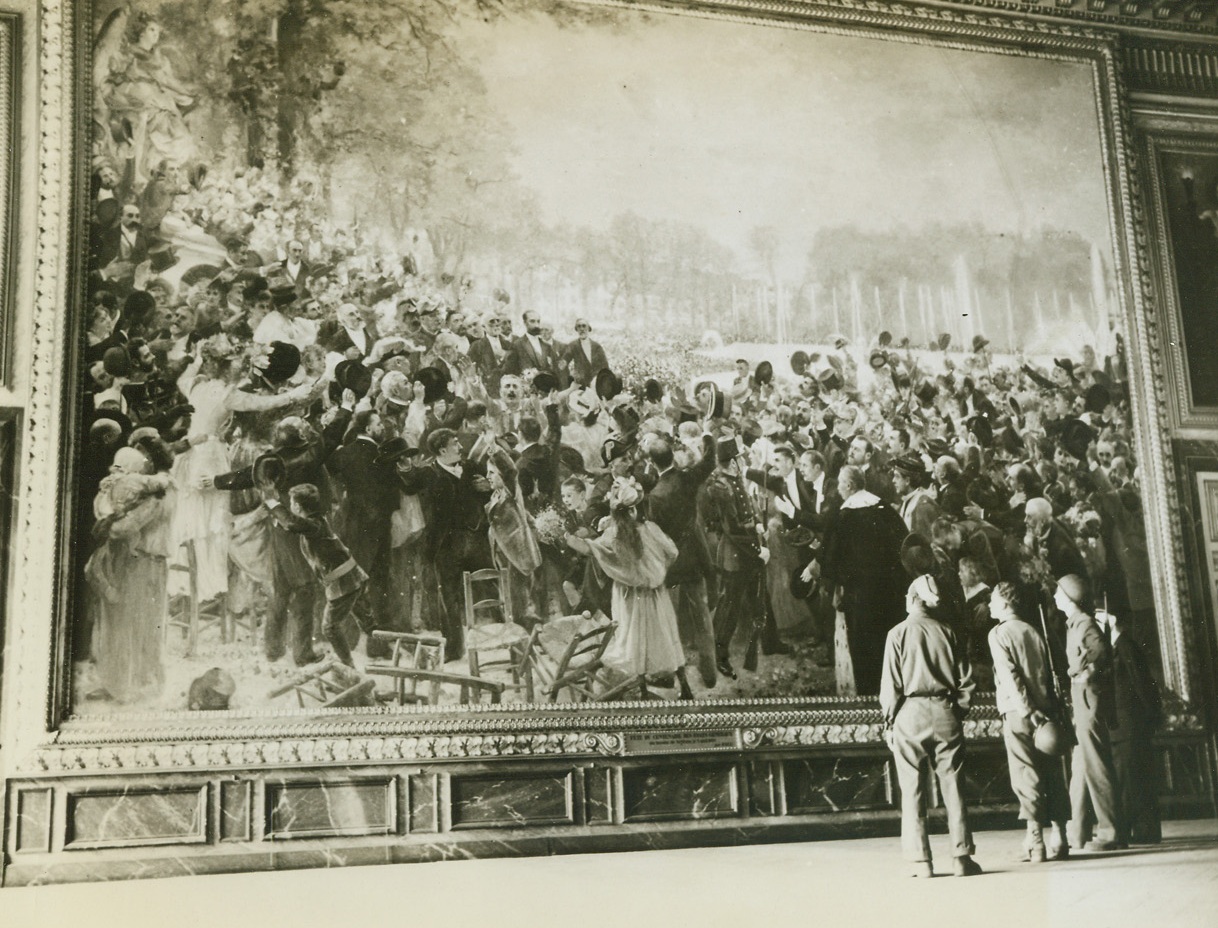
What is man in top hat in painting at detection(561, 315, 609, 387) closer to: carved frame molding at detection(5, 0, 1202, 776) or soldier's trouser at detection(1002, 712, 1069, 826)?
carved frame molding at detection(5, 0, 1202, 776)

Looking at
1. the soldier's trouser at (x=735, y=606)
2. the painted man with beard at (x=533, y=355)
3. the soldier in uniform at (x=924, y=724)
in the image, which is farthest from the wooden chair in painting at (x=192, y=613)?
the soldier in uniform at (x=924, y=724)

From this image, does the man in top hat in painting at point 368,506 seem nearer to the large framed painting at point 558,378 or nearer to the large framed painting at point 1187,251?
the large framed painting at point 558,378

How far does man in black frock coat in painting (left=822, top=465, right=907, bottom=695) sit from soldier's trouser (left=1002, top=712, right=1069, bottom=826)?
993mm

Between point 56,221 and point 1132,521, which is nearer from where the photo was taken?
point 56,221

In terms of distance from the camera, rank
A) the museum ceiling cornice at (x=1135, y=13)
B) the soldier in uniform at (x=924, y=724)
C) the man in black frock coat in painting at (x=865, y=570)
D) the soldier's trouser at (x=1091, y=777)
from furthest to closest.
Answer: the museum ceiling cornice at (x=1135, y=13) < the man in black frock coat in painting at (x=865, y=570) < the soldier's trouser at (x=1091, y=777) < the soldier in uniform at (x=924, y=724)

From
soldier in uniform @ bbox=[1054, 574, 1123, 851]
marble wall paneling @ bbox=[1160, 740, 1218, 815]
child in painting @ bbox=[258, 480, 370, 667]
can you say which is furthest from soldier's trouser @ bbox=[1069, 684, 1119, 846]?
child in painting @ bbox=[258, 480, 370, 667]

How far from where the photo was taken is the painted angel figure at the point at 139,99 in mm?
8430

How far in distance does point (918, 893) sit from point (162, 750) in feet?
15.5

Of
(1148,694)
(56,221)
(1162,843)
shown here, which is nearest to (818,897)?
(1162,843)

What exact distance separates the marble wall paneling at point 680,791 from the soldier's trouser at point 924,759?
1.24 meters

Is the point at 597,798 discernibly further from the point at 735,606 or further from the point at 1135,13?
the point at 1135,13

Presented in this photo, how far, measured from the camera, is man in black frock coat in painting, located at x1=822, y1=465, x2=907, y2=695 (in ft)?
29.0

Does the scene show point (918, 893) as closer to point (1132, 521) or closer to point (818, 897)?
point (818, 897)

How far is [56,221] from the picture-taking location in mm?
8172
